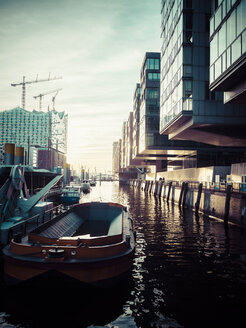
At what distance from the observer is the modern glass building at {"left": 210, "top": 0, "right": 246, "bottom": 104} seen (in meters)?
24.5

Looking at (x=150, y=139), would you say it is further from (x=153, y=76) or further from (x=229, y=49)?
(x=229, y=49)

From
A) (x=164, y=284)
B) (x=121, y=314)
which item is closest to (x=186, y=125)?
(x=164, y=284)

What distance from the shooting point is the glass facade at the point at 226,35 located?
24469 millimetres

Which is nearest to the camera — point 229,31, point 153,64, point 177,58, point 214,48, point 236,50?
point 236,50

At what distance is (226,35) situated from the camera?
27.7 metres

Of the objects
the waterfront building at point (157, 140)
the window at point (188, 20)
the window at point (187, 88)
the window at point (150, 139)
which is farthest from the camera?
the window at point (150, 139)

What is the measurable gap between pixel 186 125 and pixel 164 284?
1373 inches

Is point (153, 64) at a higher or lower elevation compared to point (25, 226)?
higher

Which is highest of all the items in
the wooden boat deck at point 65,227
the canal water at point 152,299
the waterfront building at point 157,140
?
the waterfront building at point 157,140

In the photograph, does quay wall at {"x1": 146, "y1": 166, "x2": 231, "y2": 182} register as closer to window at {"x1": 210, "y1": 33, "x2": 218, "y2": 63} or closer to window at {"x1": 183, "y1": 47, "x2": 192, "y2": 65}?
window at {"x1": 183, "y1": 47, "x2": 192, "y2": 65}

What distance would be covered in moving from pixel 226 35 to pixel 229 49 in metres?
1.94

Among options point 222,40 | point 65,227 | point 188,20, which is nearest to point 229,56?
point 222,40

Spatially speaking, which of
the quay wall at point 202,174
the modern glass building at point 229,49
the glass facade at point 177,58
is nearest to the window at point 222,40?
the modern glass building at point 229,49

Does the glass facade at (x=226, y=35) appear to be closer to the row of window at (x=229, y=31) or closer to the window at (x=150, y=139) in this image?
the row of window at (x=229, y=31)
